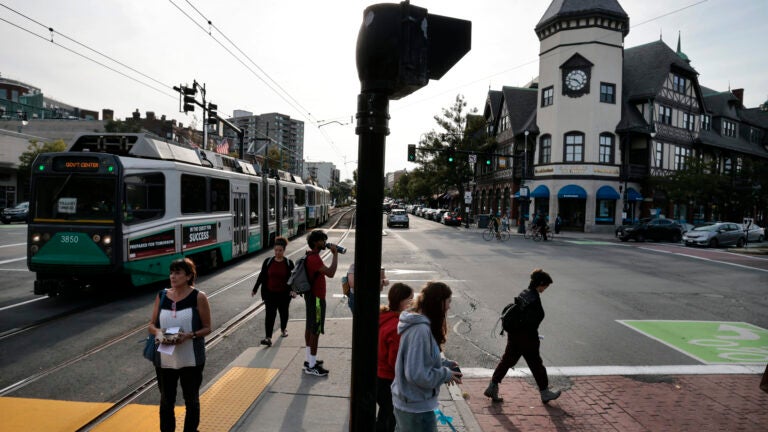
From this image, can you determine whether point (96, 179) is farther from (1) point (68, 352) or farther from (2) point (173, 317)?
(2) point (173, 317)

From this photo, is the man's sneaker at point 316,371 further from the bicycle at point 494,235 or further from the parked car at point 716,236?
the parked car at point 716,236

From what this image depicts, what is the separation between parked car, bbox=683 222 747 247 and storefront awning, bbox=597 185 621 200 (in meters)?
10.3

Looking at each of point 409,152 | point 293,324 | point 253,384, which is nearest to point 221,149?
point 409,152

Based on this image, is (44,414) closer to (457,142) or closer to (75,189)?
(75,189)

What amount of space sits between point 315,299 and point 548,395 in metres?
2.94

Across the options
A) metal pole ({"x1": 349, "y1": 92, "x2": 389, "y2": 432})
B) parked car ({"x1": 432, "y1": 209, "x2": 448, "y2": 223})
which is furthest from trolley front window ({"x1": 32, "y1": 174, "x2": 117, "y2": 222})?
parked car ({"x1": 432, "y1": 209, "x2": 448, "y2": 223})

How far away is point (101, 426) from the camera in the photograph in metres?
4.39

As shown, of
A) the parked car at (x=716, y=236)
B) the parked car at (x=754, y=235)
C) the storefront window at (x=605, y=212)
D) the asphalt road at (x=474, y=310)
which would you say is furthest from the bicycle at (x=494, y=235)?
the parked car at (x=754, y=235)

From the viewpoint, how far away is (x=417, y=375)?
3.02 meters

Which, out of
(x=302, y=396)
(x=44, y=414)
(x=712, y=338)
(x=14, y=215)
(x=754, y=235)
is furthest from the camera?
(x=14, y=215)

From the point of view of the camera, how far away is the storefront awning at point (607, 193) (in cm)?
3772

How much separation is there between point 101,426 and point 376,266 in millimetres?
3833

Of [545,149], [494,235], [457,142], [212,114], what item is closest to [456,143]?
[457,142]

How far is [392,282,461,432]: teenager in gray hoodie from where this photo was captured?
3049 millimetres
